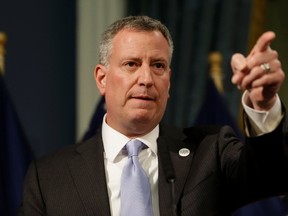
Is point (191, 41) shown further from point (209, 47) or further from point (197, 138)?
point (197, 138)

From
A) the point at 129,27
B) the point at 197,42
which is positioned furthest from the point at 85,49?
the point at 129,27

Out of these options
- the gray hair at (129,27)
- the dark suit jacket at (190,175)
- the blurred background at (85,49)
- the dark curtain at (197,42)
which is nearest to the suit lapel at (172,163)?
the dark suit jacket at (190,175)

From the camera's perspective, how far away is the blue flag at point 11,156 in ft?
8.21

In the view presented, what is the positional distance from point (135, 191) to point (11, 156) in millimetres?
1144

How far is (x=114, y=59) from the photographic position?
1839 mm

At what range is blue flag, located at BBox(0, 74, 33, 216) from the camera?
8.21ft

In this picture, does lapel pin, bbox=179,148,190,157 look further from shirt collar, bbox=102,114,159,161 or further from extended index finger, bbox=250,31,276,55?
extended index finger, bbox=250,31,276,55

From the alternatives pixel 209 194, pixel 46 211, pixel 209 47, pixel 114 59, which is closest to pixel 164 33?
pixel 114 59

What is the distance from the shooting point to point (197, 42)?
3428 mm

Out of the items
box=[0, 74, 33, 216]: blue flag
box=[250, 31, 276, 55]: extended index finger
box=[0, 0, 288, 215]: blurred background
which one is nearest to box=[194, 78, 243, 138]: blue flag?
box=[0, 0, 288, 215]: blurred background

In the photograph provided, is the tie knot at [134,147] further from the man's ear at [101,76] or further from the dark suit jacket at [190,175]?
the man's ear at [101,76]

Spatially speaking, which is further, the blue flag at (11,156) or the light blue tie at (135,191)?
the blue flag at (11,156)

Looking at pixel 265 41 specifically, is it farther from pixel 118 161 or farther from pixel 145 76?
pixel 118 161

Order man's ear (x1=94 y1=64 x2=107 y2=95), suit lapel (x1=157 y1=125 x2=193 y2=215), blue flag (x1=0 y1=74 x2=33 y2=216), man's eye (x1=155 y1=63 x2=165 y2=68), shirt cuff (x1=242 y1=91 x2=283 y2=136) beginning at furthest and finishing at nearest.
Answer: blue flag (x1=0 y1=74 x2=33 y2=216) → man's ear (x1=94 y1=64 x2=107 y2=95) → man's eye (x1=155 y1=63 x2=165 y2=68) → suit lapel (x1=157 y1=125 x2=193 y2=215) → shirt cuff (x1=242 y1=91 x2=283 y2=136)
